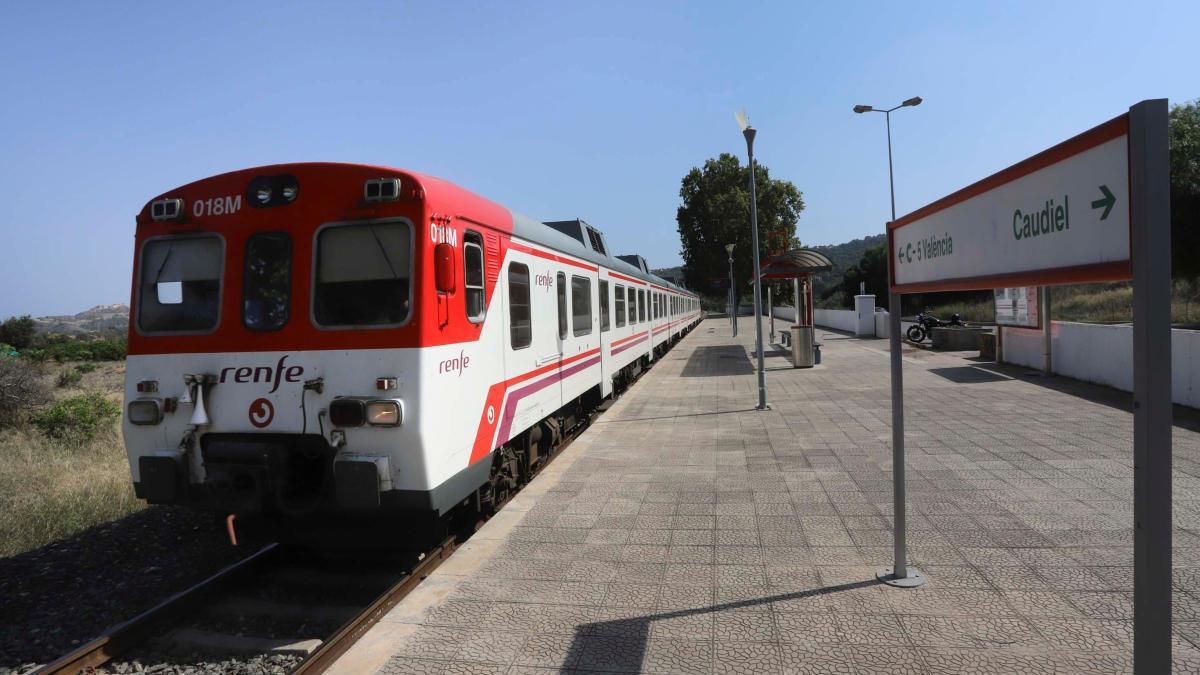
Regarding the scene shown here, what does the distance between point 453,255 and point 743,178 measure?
51.0 meters

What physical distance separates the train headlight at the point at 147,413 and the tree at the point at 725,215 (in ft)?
148

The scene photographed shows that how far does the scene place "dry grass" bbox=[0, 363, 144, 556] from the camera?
6.38 metres

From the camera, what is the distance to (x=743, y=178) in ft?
173

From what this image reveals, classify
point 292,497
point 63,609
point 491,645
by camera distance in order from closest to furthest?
point 491,645
point 292,497
point 63,609

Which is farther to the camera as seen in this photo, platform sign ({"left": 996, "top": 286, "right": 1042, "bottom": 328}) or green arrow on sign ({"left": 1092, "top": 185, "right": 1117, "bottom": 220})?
platform sign ({"left": 996, "top": 286, "right": 1042, "bottom": 328})

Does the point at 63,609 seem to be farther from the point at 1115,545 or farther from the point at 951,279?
the point at 1115,545

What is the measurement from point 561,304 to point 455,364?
11.0 ft

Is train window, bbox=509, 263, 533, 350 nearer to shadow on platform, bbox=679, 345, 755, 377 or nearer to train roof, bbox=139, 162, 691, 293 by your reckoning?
train roof, bbox=139, 162, 691, 293

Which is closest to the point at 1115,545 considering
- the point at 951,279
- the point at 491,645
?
the point at 951,279

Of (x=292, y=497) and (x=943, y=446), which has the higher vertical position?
(x=292, y=497)

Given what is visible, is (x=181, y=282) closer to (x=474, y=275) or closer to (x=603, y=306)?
(x=474, y=275)

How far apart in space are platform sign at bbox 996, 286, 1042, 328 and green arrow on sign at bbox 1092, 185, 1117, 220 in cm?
1298

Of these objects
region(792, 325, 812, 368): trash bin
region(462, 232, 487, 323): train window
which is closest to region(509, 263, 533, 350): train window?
region(462, 232, 487, 323): train window

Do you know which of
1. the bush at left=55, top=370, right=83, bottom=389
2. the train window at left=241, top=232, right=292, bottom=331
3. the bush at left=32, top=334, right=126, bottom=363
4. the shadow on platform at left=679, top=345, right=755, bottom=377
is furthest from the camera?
the bush at left=32, top=334, right=126, bottom=363
